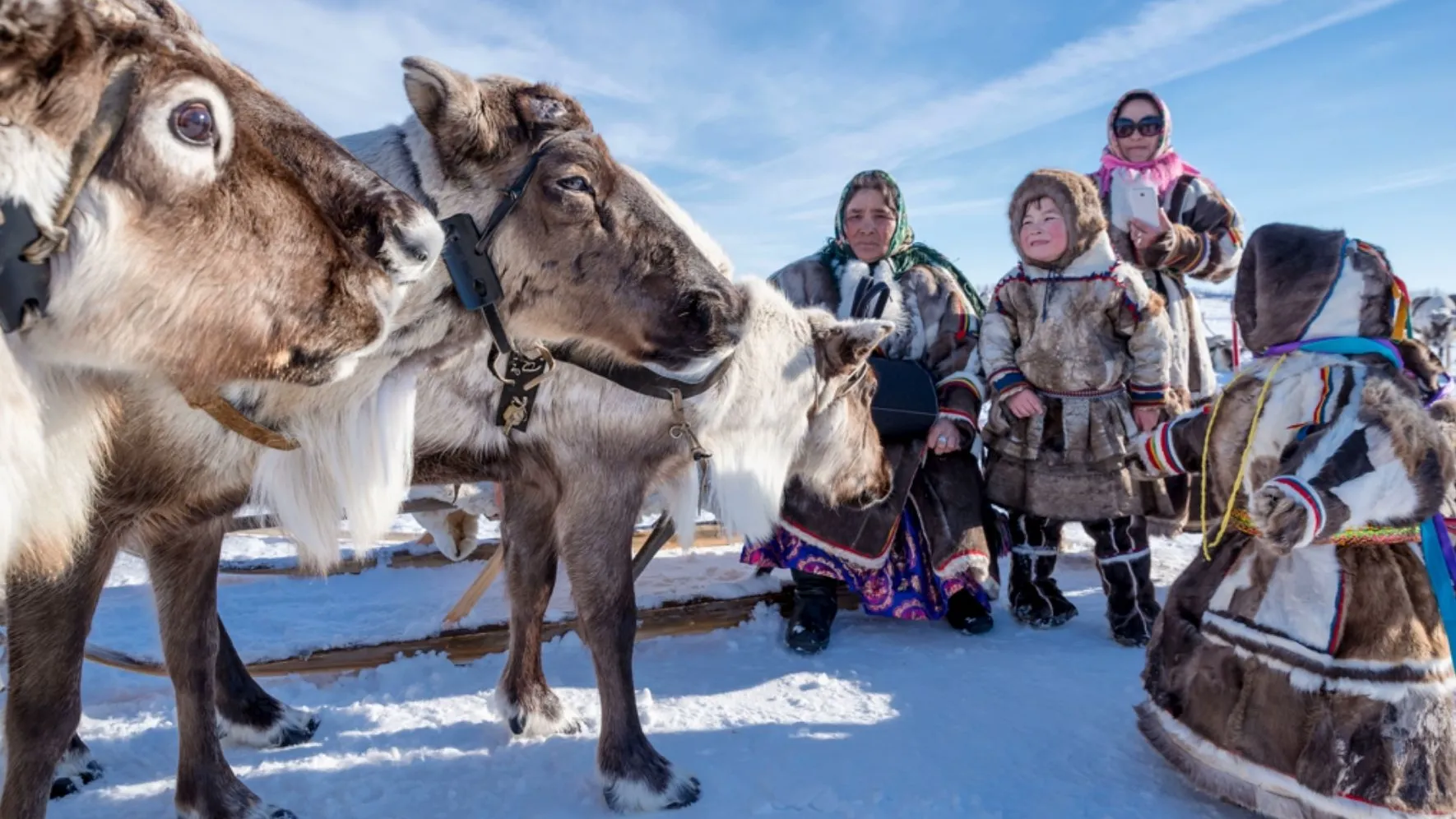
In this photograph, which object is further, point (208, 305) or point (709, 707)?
point (709, 707)

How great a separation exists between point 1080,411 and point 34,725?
359 centimetres

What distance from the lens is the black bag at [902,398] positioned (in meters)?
3.69

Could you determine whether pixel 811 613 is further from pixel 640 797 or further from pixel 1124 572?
pixel 640 797

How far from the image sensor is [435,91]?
1881 mm

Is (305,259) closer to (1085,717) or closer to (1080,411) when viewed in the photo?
(1085,717)

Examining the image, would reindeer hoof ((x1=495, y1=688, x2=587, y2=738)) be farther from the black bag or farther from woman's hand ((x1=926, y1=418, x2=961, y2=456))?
woman's hand ((x1=926, y1=418, x2=961, y2=456))

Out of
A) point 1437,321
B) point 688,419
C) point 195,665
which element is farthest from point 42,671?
point 1437,321

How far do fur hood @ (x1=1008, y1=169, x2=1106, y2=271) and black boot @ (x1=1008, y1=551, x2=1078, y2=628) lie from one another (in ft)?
4.50

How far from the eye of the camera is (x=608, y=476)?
2490 millimetres

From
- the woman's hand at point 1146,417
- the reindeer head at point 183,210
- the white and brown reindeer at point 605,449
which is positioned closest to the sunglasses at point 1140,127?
the woman's hand at point 1146,417

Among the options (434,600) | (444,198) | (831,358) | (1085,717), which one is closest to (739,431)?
(831,358)

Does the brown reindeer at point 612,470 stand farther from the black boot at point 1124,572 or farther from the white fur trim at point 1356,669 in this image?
the white fur trim at point 1356,669

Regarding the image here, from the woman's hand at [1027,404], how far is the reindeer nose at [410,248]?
2883 mm

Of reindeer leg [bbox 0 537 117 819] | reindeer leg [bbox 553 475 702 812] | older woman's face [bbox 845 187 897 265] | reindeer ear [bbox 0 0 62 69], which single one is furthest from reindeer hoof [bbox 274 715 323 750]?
older woman's face [bbox 845 187 897 265]
